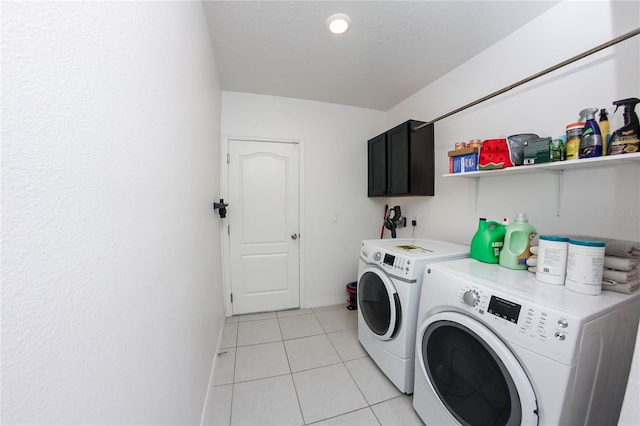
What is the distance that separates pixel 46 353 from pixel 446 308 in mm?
1359

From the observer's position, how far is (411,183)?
6.87 ft

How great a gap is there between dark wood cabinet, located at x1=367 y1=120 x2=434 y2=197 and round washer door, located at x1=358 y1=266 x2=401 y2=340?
892 millimetres

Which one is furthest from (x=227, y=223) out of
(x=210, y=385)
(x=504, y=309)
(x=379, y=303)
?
(x=504, y=309)

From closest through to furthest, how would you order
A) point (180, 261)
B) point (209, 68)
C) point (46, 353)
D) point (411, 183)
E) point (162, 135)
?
1. point (46, 353)
2. point (162, 135)
3. point (180, 261)
4. point (209, 68)
5. point (411, 183)

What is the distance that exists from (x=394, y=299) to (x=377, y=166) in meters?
1.59

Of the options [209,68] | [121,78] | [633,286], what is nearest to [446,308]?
[633,286]

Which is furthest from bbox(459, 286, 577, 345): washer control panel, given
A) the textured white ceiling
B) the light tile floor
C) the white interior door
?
the white interior door

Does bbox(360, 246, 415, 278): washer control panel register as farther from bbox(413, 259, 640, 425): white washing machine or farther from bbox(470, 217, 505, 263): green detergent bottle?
bbox(470, 217, 505, 263): green detergent bottle

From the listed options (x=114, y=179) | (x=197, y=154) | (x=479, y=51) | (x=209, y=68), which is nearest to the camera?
(x=114, y=179)

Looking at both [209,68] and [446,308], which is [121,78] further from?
[446,308]

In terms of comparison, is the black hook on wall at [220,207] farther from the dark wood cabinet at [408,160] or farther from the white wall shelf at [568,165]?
the white wall shelf at [568,165]

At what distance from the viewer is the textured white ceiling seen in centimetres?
140

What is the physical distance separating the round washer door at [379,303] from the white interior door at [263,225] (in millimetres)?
1072

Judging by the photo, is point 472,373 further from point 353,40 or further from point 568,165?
point 353,40
